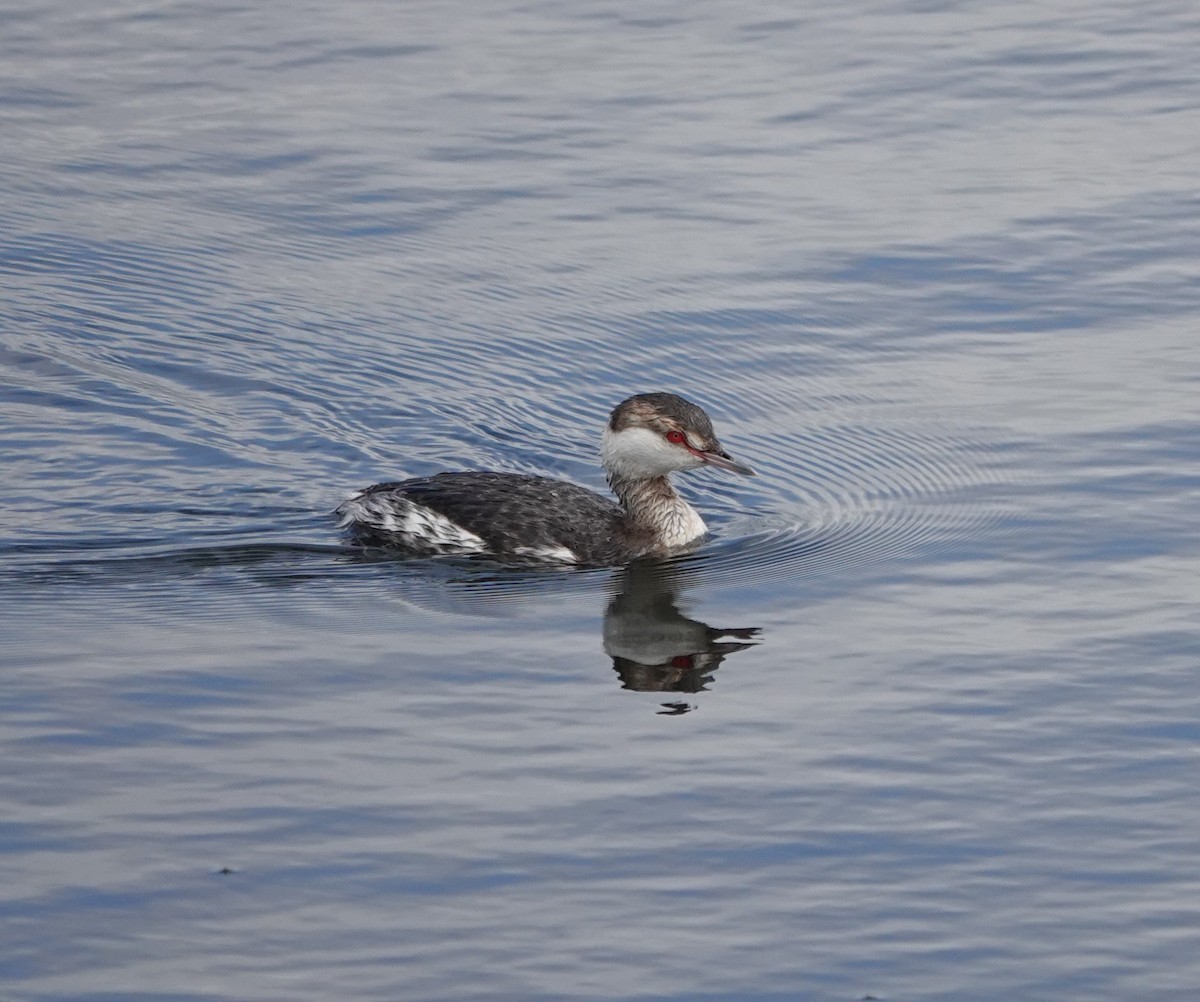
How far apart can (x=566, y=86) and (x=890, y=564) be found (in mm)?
10751

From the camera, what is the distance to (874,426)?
15.4 m

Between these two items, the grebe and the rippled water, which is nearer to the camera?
the rippled water

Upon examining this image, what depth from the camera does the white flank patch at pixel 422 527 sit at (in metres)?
13.9

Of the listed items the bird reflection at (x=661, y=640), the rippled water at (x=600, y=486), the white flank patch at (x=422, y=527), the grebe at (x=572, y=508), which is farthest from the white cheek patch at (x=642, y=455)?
the white flank patch at (x=422, y=527)

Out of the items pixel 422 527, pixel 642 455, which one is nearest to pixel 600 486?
pixel 642 455

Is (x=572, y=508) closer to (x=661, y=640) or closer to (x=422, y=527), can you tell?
(x=422, y=527)

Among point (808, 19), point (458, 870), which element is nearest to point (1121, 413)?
point (458, 870)

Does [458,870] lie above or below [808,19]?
below

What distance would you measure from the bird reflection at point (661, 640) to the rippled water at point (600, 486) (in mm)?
40

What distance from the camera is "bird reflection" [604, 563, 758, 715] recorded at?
38.4 ft

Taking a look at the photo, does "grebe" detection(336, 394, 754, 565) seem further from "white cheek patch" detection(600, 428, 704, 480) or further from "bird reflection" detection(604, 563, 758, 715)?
"bird reflection" detection(604, 563, 758, 715)

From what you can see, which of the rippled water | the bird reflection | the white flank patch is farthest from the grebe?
the bird reflection

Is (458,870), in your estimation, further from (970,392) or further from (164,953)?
(970,392)

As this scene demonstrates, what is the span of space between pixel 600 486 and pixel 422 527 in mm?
2047
